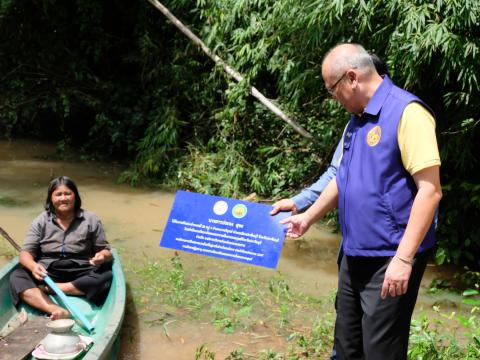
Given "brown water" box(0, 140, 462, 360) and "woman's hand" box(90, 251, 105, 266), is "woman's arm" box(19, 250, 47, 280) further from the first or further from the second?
"brown water" box(0, 140, 462, 360)

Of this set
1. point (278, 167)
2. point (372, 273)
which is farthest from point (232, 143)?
point (372, 273)

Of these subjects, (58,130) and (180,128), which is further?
(58,130)

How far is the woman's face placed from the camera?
4203 millimetres

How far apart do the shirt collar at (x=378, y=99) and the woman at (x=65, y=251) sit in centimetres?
260

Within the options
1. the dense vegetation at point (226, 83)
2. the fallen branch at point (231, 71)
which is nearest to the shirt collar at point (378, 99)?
the dense vegetation at point (226, 83)

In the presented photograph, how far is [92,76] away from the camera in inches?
420

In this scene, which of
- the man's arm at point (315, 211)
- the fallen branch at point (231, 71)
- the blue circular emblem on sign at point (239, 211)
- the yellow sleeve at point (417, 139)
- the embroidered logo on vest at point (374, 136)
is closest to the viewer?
the yellow sleeve at point (417, 139)

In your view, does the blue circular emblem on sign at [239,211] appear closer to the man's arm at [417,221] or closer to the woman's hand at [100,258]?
the man's arm at [417,221]

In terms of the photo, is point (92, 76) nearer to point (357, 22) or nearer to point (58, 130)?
point (58, 130)

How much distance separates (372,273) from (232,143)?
Answer: 6.20m

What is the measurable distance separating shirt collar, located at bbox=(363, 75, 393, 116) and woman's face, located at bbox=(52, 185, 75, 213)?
2593 mm

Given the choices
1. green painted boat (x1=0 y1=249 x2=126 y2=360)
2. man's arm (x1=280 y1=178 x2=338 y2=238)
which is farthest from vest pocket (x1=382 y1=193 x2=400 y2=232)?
green painted boat (x1=0 y1=249 x2=126 y2=360)

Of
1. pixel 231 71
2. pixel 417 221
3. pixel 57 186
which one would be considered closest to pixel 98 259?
pixel 57 186

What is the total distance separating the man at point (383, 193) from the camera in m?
2.11
